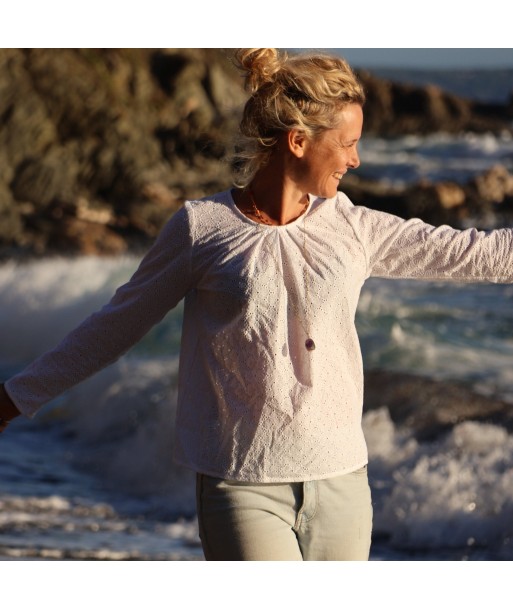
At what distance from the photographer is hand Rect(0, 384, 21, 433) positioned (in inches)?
73.5

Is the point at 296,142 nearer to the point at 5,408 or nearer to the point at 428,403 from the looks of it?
the point at 5,408

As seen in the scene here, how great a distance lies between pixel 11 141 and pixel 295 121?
22.8 ft

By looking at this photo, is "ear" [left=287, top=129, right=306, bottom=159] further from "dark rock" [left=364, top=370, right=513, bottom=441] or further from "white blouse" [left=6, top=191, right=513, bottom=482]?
"dark rock" [left=364, top=370, right=513, bottom=441]

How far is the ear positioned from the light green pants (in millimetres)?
510

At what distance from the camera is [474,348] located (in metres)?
6.47

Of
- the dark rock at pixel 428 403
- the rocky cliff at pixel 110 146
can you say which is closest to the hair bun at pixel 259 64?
the dark rock at pixel 428 403

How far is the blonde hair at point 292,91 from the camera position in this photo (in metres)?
1.72

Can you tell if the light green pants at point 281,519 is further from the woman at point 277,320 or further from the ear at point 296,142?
the ear at point 296,142

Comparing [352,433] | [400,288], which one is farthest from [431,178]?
[352,433]

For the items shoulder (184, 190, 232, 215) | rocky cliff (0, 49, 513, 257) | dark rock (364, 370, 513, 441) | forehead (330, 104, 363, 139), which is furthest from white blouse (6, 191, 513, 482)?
rocky cliff (0, 49, 513, 257)

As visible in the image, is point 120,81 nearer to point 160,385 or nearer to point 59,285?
point 59,285

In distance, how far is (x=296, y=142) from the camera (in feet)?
5.83

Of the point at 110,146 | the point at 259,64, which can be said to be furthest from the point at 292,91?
the point at 110,146

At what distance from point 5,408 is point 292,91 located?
27.4 inches
